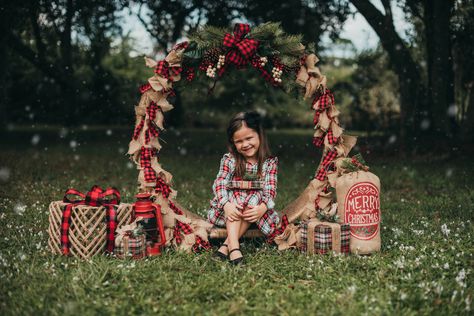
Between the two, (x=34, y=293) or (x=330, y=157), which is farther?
(x=330, y=157)

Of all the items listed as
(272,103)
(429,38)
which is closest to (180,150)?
(429,38)

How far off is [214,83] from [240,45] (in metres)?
0.46

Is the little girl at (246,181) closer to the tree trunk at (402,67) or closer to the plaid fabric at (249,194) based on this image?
the plaid fabric at (249,194)

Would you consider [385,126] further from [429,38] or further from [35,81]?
[35,81]

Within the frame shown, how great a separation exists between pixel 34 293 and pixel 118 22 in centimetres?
1314

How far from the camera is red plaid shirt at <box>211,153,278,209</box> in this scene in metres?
4.79

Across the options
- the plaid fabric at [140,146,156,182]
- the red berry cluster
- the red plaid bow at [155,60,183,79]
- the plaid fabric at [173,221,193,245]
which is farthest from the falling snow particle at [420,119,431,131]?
the plaid fabric at [140,146,156,182]

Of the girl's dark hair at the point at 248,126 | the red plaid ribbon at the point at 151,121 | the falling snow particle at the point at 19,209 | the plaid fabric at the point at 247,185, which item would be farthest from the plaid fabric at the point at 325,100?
the falling snow particle at the point at 19,209

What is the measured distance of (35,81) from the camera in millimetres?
30875

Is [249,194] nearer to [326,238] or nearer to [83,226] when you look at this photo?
[326,238]

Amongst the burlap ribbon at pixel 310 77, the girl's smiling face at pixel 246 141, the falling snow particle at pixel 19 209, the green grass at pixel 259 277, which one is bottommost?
the green grass at pixel 259 277

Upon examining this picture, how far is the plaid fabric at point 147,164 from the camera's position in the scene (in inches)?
189

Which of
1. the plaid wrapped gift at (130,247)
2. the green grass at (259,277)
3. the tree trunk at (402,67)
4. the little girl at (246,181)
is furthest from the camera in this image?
the tree trunk at (402,67)

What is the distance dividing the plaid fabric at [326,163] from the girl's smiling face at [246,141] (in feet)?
2.32
